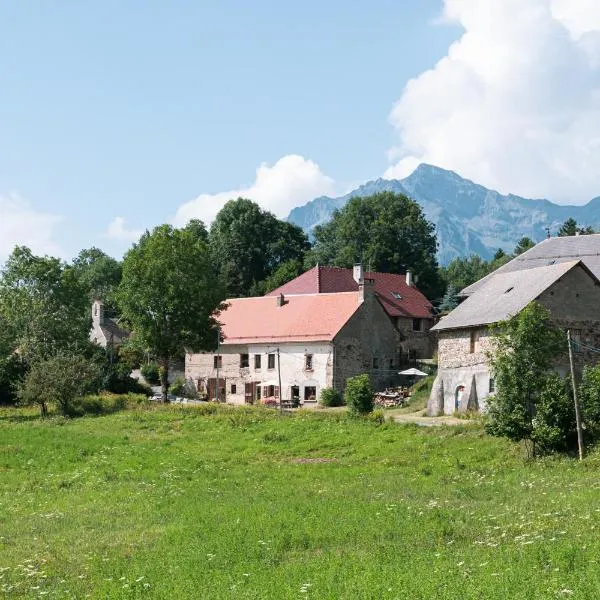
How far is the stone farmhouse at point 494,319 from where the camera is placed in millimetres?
40031

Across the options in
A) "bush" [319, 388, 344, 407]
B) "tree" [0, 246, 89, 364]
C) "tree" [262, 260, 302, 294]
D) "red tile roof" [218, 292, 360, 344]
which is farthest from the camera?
"tree" [262, 260, 302, 294]

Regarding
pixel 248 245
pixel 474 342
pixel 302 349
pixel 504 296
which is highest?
pixel 248 245

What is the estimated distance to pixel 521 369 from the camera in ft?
92.8

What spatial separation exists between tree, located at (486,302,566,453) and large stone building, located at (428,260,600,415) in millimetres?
9277

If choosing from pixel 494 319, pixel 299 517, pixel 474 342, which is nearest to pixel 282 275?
pixel 474 342

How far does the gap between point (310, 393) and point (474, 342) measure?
16.1m

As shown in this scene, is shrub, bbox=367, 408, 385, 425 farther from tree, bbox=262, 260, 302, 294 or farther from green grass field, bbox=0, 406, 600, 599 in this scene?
tree, bbox=262, 260, 302, 294

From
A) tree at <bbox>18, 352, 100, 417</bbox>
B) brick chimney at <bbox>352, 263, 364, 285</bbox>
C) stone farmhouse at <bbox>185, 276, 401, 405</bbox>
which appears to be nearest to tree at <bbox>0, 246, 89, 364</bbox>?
stone farmhouse at <bbox>185, 276, 401, 405</bbox>

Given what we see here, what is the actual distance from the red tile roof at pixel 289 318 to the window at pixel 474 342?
13.5m

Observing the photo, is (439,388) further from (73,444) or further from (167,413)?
(73,444)

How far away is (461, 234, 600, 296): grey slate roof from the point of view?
168ft

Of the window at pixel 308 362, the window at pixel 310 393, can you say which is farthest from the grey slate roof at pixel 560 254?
the window at pixel 310 393

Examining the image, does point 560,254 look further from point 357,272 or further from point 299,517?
point 299,517

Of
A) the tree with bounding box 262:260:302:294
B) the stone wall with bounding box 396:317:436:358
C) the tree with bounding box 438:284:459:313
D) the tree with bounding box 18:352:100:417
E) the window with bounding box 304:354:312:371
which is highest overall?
the tree with bounding box 262:260:302:294
